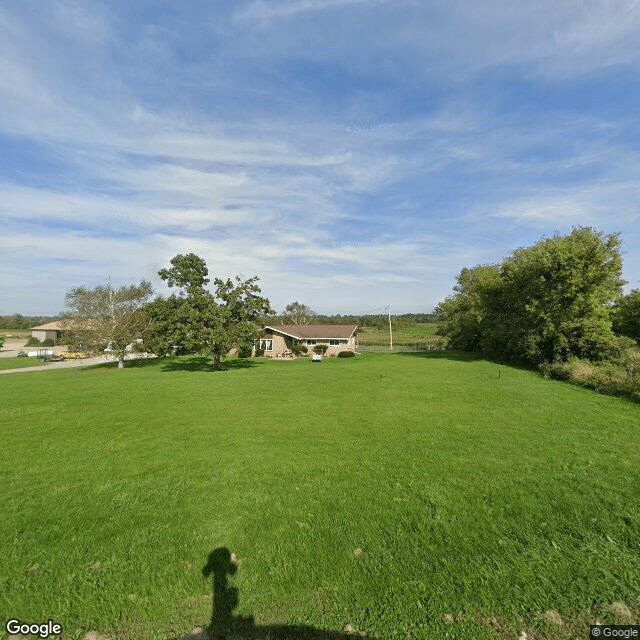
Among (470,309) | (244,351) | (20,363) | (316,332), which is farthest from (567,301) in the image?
(20,363)

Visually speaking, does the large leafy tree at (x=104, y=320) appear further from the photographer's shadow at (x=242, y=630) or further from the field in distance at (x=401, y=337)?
the field in distance at (x=401, y=337)

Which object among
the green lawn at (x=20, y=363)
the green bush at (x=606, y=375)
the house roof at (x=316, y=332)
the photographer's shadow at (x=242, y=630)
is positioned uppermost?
the house roof at (x=316, y=332)

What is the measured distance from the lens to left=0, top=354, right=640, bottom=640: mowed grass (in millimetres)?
3609

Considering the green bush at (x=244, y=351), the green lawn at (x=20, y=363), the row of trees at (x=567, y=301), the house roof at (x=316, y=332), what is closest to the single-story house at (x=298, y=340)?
the house roof at (x=316, y=332)

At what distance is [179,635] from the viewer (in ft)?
11.0

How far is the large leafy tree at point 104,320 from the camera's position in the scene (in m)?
31.9

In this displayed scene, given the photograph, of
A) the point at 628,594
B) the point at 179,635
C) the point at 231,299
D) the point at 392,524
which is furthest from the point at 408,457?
the point at 231,299

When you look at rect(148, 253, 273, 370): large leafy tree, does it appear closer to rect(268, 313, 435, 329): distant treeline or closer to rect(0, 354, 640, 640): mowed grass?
rect(0, 354, 640, 640): mowed grass

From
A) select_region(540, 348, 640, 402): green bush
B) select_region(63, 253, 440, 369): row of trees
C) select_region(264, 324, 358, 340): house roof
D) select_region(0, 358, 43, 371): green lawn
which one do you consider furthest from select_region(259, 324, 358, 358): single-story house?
select_region(0, 358, 43, 371): green lawn

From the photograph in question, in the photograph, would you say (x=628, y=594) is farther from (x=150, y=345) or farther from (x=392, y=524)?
(x=150, y=345)

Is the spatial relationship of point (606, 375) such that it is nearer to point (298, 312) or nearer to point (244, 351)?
point (244, 351)

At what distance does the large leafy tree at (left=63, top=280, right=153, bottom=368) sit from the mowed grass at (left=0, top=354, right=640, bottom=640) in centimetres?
2340

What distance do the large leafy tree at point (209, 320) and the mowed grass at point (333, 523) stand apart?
1716 centimetres

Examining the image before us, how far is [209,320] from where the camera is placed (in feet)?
94.6
